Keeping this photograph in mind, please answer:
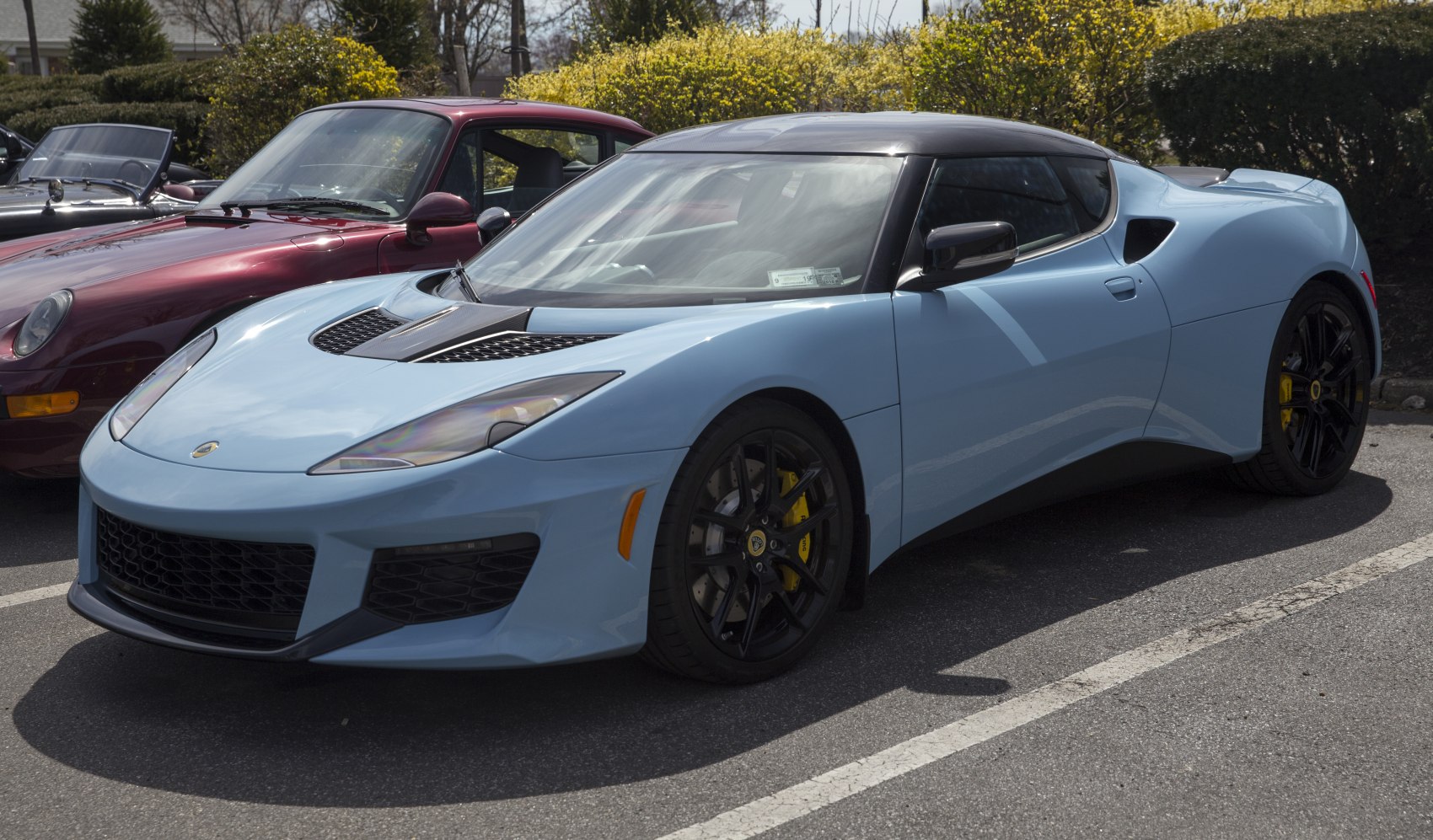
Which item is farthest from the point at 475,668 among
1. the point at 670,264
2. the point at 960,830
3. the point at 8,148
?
the point at 8,148

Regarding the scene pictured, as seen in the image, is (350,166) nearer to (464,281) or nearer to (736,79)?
(464,281)

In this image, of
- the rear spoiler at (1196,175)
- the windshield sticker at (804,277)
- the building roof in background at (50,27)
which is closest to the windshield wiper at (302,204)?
the windshield sticker at (804,277)

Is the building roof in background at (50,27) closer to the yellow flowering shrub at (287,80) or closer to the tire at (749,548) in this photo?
the yellow flowering shrub at (287,80)

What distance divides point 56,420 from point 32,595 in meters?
0.70

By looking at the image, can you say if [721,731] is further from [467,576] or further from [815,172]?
[815,172]

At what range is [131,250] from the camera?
520 centimetres

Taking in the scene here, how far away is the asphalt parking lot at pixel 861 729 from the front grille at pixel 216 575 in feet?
0.96

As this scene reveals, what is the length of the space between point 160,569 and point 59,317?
6.21 feet

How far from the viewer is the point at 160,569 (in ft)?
10.3

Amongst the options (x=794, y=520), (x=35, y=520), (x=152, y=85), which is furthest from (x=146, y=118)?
(x=794, y=520)

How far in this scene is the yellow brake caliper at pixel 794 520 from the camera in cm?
339

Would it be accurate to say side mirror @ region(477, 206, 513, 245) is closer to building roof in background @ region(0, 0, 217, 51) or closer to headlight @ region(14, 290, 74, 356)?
headlight @ region(14, 290, 74, 356)

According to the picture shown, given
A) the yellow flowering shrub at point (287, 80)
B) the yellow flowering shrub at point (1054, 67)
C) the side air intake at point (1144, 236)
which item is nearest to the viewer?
the side air intake at point (1144, 236)

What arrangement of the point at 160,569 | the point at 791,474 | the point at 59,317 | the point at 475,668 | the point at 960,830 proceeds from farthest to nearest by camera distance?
the point at 59,317, the point at 791,474, the point at 160,569, the point at 475,668, the point at 960,830
